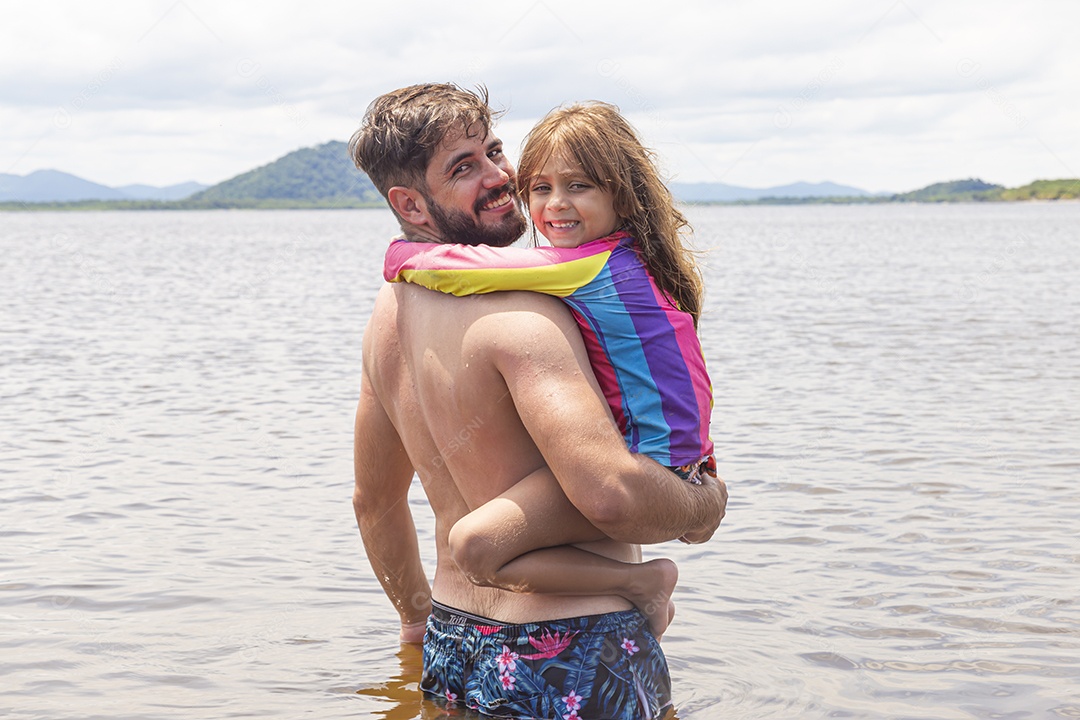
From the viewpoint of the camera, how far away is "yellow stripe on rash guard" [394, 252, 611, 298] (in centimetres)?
255

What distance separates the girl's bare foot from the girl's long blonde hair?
2.03ft

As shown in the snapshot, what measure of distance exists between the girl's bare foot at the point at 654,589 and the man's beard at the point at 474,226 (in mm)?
878

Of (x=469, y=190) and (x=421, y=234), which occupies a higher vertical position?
(x=469, y=190)

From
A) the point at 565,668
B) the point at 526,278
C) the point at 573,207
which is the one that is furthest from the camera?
the point at 573,207

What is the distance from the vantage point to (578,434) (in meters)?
2.44

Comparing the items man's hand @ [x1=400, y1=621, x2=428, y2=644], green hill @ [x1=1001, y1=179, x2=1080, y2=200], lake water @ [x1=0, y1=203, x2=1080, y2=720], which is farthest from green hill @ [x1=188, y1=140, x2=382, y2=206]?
man's hand @ [x1=400, y1=621, x2=428, y2=644]

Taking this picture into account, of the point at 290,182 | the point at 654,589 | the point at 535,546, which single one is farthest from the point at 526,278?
the point at 290,182

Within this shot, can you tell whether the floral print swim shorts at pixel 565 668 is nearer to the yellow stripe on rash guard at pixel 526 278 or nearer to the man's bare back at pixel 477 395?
the man's bare back at pixel 477 395

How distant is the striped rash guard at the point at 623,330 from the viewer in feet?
8.39

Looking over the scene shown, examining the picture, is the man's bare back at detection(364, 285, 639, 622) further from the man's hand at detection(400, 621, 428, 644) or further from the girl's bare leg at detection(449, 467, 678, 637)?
the man's hand at detection(400, 621, 428, 644)

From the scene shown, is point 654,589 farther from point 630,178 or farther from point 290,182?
point 290,182

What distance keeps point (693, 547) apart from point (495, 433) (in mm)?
3725

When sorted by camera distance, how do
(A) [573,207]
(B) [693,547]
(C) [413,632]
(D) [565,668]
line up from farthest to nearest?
(B) [693,547] → (C) [413,632] → (A) [573,207] → (D) [565,668]

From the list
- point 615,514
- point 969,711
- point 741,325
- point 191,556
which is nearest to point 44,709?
point 191,556
